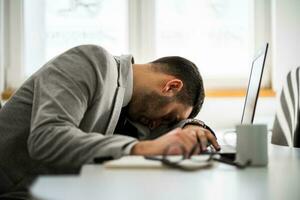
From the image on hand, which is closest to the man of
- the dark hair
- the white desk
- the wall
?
the dark hair

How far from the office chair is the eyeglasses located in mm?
927

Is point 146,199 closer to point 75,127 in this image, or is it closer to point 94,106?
point 75,127

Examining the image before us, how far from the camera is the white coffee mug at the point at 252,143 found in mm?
886

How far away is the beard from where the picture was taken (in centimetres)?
133

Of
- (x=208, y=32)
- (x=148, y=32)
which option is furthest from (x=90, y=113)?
(x=208, y=32)

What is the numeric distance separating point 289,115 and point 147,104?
33.5 inches

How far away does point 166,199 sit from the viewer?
59cm

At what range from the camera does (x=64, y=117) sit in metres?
0.97

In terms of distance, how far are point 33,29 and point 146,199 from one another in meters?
2.60

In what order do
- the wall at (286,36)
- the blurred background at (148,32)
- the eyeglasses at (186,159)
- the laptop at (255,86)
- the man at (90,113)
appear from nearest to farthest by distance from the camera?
the eyeglasses at (186,159)
the man at (90,113)
the laptop at (255,86)
the wall at (286,36)
the blurred background at (148,32)

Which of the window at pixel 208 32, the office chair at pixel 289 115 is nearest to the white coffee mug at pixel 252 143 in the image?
the office chair at pixel 289 115

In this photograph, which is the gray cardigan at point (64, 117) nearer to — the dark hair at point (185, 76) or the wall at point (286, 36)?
the dark hair at point (185, 76)

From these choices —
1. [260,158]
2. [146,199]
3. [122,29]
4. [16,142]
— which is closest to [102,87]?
[16,142]

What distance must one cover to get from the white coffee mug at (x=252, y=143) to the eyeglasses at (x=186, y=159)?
19mm
